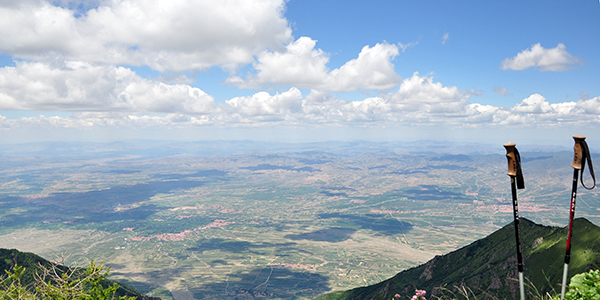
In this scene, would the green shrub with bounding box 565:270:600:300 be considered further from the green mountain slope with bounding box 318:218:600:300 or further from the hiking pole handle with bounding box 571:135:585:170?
the green mountain slope with bounding box 318:218:600:300

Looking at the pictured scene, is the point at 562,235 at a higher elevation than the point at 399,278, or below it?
higher

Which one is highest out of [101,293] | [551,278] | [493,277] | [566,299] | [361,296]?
[566,299]

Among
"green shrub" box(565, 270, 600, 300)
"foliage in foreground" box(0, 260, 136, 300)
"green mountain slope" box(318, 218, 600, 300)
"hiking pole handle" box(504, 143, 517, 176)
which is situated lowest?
"green mountain slope" box(318, 218, 600, 300)

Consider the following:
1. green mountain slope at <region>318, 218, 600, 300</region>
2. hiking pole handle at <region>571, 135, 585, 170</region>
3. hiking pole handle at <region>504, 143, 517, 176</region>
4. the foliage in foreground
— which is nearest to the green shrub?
hiking pole handle at <region>571, 135, 585, 170</region>

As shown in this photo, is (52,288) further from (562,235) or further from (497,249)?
(497,249)

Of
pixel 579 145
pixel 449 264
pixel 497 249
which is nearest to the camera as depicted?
pixel 579 145

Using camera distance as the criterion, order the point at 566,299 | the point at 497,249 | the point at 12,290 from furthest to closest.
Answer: the point at 497,249, the point at 12,290, the point at 566,299

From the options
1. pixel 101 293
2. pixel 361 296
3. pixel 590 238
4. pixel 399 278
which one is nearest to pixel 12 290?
pixel 101 293

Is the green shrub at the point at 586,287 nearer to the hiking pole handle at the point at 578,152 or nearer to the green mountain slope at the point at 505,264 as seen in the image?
the hiking pole handle at the point at 578,152
